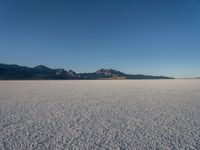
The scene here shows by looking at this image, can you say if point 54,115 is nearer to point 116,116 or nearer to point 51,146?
point 116,116

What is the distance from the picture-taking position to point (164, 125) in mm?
4949

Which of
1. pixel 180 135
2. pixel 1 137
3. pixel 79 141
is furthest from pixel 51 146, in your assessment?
pixel 180 135

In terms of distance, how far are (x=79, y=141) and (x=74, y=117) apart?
6.62ft

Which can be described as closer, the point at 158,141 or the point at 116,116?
the point at 158,141

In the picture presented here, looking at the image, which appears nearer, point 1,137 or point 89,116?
point 1,137

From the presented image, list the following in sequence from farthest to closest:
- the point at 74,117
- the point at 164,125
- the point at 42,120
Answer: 1. the point at 74,117
2. the point at 42,120
3. the point at 164,125

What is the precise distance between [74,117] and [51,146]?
2264mm

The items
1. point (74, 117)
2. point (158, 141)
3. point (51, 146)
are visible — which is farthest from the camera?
point (74, 117)

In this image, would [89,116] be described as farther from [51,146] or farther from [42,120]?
[51,146]

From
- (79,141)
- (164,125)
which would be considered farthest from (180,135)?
(79,141)

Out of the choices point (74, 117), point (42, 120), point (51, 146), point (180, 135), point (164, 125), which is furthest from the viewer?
point (74, 117)

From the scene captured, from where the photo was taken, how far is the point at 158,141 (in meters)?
3.82

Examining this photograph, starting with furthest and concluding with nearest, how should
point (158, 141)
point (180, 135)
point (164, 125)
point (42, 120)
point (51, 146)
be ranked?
point (42, 120), point (164, 125), point (180, 135), point (158, 141), point (51, 146)

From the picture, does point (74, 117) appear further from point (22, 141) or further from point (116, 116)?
point (22, 141)
